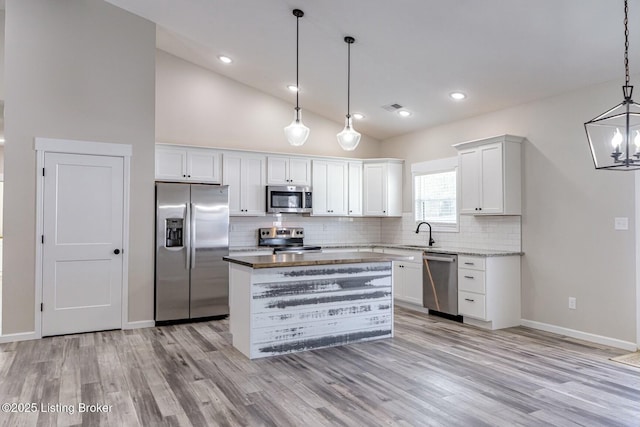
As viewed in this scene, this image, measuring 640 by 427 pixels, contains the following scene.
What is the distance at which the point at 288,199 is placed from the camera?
6680mm

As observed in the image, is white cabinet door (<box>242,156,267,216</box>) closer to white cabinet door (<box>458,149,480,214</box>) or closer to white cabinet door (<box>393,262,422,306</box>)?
white cabinet door (<box>393,262,422,306</box>)

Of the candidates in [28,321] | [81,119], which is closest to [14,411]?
[28,321]

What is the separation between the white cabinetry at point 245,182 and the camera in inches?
248

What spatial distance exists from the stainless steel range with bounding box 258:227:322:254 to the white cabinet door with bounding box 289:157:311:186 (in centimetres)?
78

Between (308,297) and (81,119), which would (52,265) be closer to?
(81,119)

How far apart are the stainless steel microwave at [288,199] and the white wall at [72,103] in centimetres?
180

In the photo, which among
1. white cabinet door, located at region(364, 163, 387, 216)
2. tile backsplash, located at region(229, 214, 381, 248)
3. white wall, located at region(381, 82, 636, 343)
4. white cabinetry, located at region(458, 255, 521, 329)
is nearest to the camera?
white wall, located at region(381, 82, 636, 343)

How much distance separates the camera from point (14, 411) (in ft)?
9.46

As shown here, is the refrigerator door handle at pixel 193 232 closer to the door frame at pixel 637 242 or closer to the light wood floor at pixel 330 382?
the light wood floor at pixel 330 382

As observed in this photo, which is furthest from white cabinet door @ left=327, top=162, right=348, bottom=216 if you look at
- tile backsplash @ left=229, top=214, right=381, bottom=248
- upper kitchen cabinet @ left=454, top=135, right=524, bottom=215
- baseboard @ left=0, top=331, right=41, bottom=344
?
baseboard @ left=0, top=331, right=41, bottom=344

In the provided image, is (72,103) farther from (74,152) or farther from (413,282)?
(413,282)

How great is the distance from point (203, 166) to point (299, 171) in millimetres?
1509

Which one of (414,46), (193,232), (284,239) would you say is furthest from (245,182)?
(414,46)

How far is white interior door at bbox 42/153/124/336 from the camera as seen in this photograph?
4.84 meters
